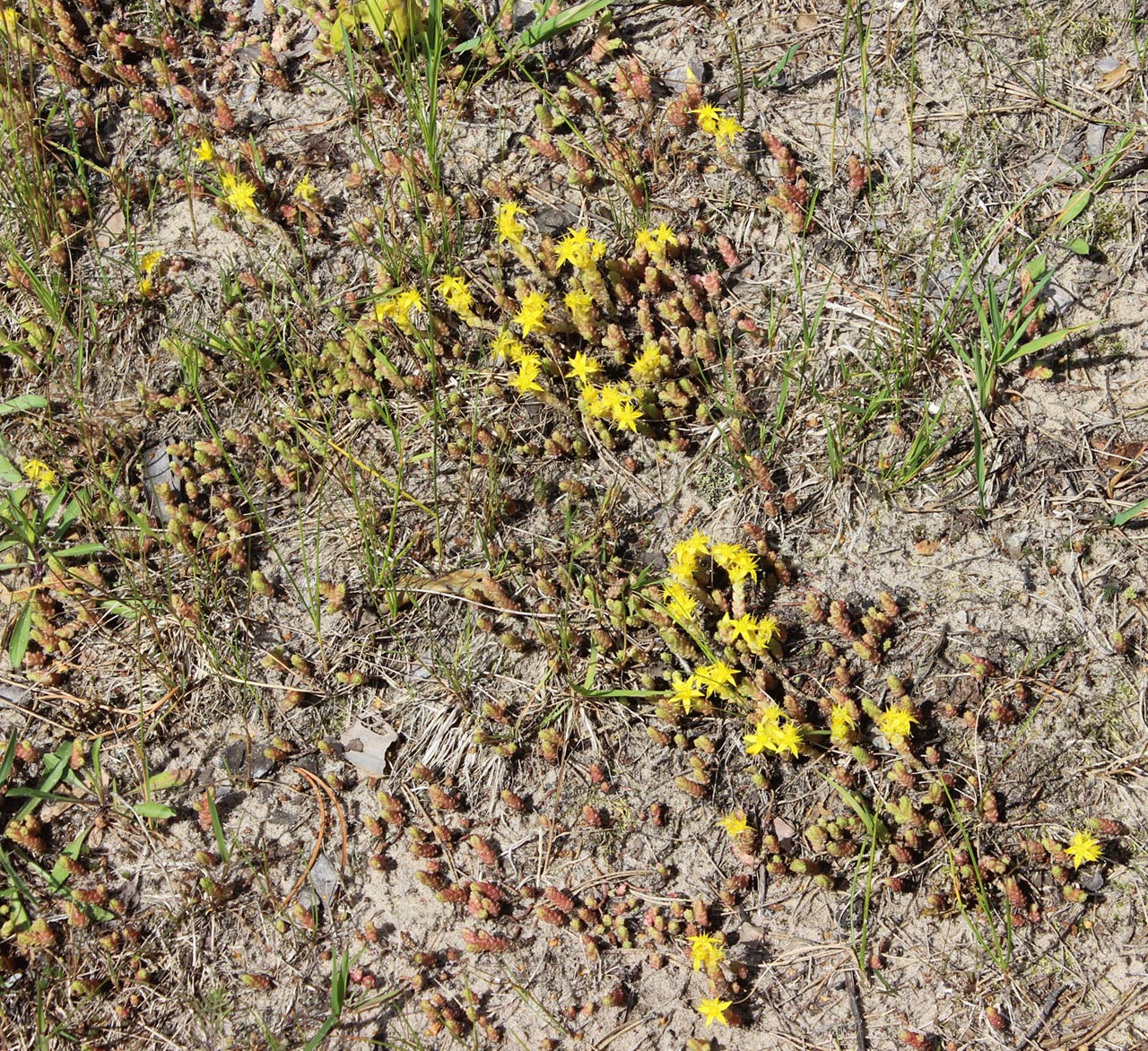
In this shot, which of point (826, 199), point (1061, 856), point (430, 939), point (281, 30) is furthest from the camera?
point (281, 30)

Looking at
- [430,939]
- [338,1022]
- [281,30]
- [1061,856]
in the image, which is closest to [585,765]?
[430,939]

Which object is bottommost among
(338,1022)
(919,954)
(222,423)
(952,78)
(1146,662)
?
(338,1022)

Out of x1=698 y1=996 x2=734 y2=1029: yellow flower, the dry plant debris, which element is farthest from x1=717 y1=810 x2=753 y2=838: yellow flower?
x1=698 y1=996 x2=734 y2=1029: yellow flower

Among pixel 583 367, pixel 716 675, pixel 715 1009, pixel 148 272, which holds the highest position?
pixel 148 272

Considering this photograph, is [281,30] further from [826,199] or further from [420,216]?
[826,199]

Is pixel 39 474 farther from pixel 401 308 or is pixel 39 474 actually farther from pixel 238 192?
pixel 401 308

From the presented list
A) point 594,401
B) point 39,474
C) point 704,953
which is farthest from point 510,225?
point 704,953

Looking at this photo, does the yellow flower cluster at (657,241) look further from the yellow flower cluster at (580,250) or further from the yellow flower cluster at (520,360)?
the yellow flower cluster at (520,360)
